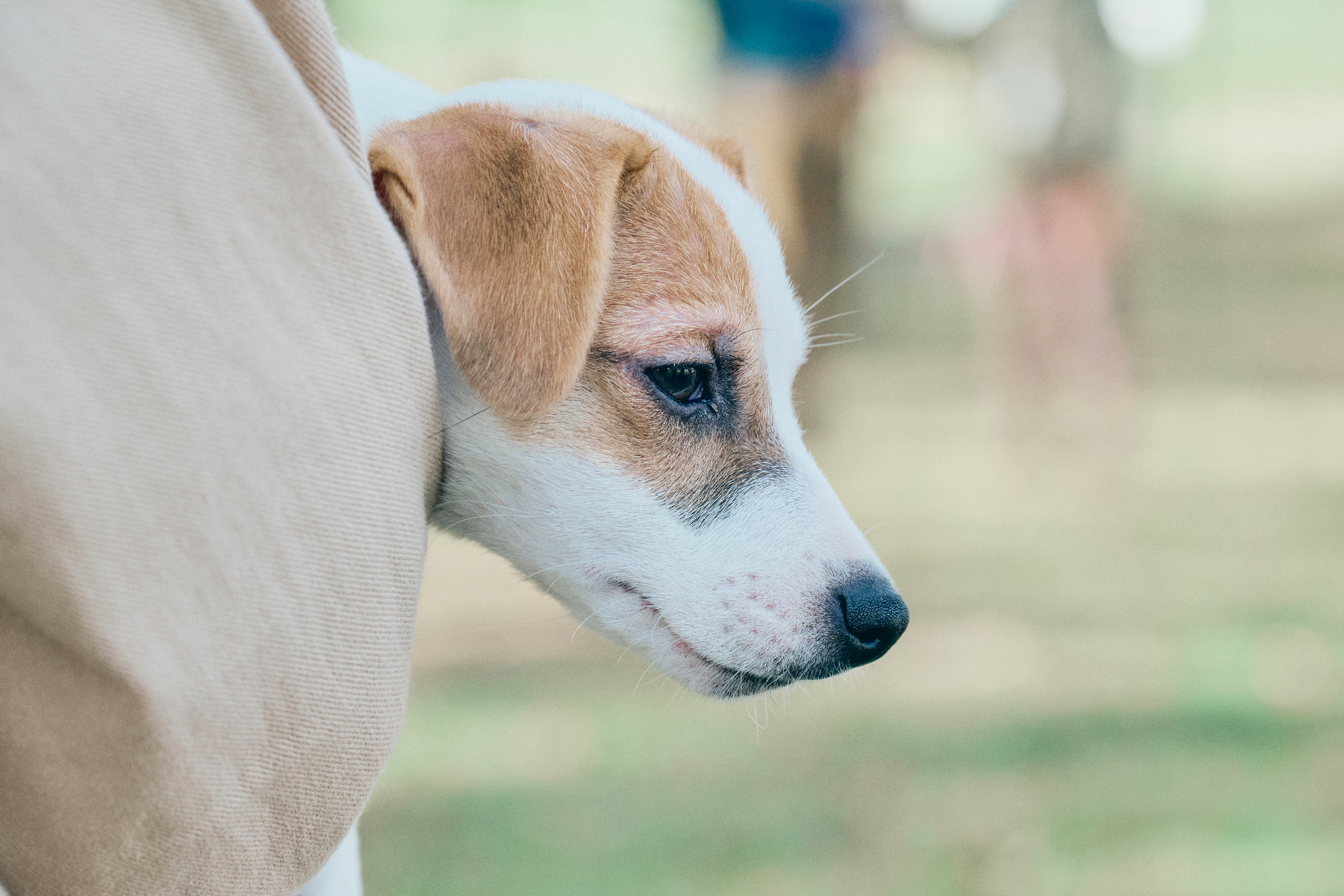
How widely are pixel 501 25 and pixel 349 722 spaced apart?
1120 cm

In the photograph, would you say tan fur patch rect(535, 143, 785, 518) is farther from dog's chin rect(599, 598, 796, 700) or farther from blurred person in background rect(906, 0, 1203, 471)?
blurred person in background rect(906, 0, 1203, 471)

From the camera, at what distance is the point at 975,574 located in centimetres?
→ 633

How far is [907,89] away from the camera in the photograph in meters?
15.6

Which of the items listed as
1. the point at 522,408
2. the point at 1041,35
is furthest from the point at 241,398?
the point at 1041,35

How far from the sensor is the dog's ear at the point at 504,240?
1.48 m

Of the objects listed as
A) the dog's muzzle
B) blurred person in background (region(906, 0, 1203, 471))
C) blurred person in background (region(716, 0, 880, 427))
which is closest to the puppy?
the dog's muzzle

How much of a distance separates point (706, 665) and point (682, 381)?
411 mm

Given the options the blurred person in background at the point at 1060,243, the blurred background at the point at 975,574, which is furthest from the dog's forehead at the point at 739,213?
the blurred person in background at the point at 1060,243

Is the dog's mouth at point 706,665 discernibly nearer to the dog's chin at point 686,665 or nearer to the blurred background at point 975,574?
the dog's chin at point 686,665

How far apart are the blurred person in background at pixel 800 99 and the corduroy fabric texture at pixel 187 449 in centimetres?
522

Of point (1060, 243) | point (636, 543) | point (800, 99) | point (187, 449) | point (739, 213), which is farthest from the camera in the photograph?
point (1060, 243)

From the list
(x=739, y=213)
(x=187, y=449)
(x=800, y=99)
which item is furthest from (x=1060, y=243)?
(x=187, y=449)

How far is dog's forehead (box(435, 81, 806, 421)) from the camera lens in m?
1.85

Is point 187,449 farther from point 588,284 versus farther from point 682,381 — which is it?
point 682,381
